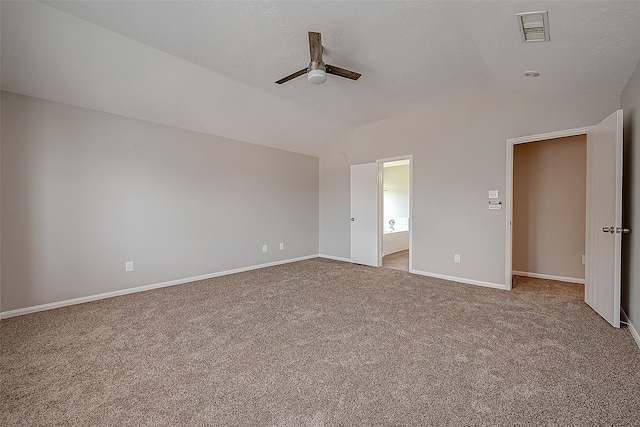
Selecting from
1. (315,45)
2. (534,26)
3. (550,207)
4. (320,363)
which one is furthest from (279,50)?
(550,207)

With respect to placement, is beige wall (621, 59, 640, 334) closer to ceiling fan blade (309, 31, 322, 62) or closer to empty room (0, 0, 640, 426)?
empty room (0, 0, 640, 426)

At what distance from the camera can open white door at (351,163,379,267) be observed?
207 inches

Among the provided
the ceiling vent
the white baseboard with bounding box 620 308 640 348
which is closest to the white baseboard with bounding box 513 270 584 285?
the white baseboard with bounding box 620 308 640 348

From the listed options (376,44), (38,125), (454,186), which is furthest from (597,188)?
(38,125)

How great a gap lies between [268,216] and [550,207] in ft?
15.5

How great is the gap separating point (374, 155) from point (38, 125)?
4725 millimetres

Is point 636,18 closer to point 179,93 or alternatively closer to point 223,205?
point 179,93

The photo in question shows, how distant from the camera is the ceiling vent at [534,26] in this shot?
2128 mm

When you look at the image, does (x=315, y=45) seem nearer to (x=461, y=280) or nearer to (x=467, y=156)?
(x=467, y=156)

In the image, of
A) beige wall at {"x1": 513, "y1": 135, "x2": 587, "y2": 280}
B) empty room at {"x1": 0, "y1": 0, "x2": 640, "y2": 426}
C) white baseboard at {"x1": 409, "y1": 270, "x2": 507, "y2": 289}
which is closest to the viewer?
empty room at {"x1": 0, "y1": 0, "x2": 640, "y2": 426}

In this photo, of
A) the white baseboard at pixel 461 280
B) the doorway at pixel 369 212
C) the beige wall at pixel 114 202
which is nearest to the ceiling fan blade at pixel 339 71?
the doorway at pixel 369 212

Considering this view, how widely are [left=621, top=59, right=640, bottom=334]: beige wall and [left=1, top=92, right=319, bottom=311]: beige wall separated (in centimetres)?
479

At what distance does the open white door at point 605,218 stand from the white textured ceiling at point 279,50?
61cm

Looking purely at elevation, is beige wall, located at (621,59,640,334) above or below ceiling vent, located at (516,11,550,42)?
below
